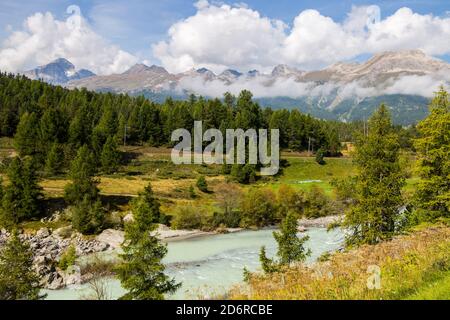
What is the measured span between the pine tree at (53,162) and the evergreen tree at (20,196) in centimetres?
1874

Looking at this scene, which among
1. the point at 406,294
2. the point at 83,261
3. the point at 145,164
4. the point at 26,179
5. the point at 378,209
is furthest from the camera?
the point at 145,164

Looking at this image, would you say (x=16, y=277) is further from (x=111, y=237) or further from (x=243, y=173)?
(x=243, y=173)

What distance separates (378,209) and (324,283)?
55.4 feet

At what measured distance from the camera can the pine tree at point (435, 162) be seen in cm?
2797

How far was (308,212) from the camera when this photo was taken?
81.9 m

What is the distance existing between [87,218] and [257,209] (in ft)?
101

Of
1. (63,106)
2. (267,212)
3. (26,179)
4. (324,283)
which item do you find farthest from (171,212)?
(63,106)

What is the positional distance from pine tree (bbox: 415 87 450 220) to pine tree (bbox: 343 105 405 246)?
5.53ft

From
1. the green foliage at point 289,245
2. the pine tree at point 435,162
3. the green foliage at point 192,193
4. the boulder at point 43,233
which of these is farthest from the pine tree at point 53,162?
the pine tree at point 435,162

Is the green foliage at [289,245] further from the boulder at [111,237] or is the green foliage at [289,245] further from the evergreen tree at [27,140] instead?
the evergreen tree at [27,140]

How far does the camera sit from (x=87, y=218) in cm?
6328

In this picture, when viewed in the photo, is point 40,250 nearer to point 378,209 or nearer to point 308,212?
point 378,209

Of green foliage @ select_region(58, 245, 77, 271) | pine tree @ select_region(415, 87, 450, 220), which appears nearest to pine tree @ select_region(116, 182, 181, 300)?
pine tree @ select_region(415, 87, 450, 220)
